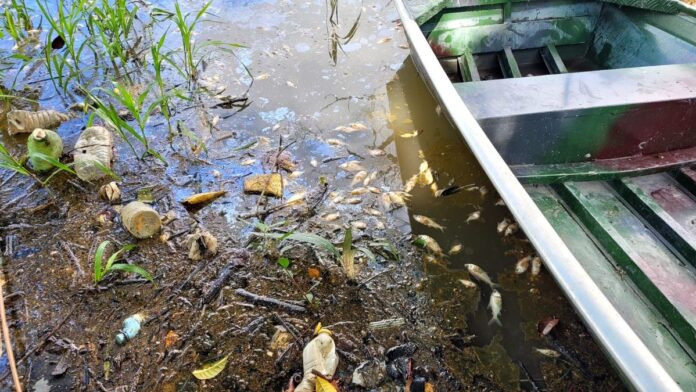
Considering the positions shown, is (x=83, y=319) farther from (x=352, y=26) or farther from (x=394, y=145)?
(x=352, y=26)

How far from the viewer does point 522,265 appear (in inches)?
96.0

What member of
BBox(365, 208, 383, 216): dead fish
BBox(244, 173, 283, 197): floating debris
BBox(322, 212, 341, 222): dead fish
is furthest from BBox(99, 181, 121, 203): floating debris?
BBox(365, 208, 383, 216): dead fish

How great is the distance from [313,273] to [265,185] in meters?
0.80

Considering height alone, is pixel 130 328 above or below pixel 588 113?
below

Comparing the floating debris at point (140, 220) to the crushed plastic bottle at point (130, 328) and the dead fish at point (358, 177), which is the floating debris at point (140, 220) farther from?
the dead fish at point (358, 177)

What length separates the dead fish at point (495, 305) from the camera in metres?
2.23

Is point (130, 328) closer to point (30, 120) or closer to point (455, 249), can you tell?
point (455, 249)

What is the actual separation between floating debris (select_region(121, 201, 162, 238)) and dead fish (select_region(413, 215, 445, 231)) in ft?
5.29

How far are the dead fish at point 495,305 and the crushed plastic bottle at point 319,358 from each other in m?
0.85

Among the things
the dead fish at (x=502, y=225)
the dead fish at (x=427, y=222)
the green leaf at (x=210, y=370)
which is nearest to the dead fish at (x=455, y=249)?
the dead fish at (x=427, y=222)

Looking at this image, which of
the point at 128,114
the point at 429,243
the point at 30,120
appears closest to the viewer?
the point at 429,243

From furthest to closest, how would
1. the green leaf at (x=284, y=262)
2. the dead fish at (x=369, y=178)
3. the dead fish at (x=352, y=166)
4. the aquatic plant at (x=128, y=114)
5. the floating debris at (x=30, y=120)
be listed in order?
the floating debris at (x=30, y=120), the dead fish at (x=352, y=166), the dead fish at (x=369, y=178), the aquatic plant at (x=128, y=114), the green leaf at (x=284, y=262)

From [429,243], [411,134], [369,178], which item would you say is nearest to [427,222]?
[429,243]

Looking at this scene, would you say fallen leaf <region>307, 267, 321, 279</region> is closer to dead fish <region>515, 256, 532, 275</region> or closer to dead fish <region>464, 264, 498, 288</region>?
dead fish <region>464, 264, 498, 288</region>
